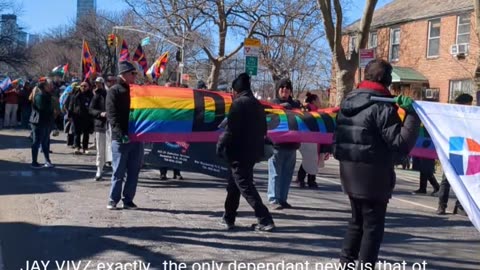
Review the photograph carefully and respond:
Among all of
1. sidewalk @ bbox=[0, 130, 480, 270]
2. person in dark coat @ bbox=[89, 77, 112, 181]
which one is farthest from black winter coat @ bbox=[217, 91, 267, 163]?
person in dark coat @ bbox=[89, 77, 112, 181]

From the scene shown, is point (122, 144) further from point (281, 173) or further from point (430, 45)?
point (430, 45)

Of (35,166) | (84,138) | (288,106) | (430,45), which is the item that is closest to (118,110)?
(288,106)

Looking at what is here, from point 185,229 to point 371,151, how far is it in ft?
10.2

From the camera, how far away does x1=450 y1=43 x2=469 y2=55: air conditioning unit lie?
1128 inches

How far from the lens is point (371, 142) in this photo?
537 centimetres

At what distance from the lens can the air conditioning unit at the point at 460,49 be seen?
28.7 meters

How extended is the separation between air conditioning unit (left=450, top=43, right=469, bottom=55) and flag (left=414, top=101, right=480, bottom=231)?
24020 mm

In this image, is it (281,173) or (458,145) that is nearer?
(458,145)

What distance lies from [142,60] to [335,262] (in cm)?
1518

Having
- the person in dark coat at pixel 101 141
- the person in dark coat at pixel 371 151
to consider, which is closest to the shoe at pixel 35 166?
the person in dark coat at pixel 101 141

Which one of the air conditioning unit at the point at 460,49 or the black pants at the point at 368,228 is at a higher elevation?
the air conditioning unit at the point at 460,49

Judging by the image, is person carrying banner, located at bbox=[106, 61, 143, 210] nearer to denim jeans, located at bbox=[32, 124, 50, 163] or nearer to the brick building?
denim jeans, located at bbox=[32, 124, 50, 163]

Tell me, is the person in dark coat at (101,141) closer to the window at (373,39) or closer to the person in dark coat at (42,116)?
the person in dark coat at (42,116)

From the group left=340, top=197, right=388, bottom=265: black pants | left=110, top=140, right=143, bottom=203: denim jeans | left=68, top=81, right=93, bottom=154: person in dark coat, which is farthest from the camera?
left=68, top=81, right=93, bottom=154: person in dark coat
